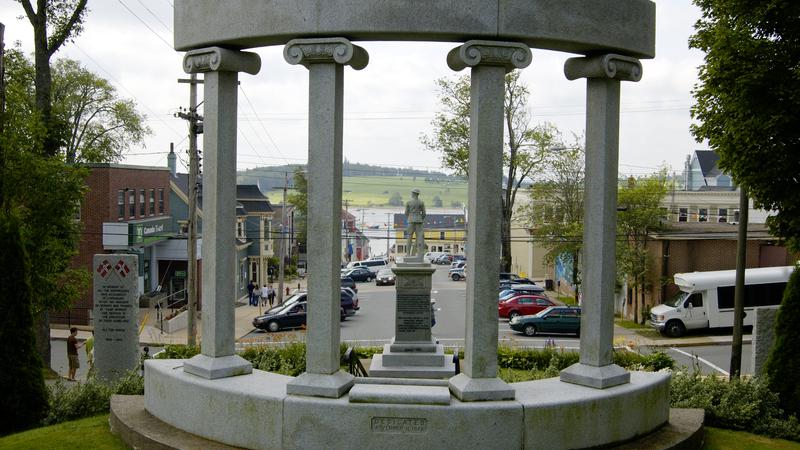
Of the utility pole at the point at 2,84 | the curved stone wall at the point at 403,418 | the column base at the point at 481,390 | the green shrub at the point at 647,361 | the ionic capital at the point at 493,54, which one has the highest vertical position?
the utility pole at the point at 2,84

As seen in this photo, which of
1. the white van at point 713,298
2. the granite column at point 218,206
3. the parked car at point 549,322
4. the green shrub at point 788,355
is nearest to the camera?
the granite column at point 218,206

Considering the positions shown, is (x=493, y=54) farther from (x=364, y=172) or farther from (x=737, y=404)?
(x=364, y=172)

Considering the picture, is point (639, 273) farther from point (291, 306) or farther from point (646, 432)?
point (646, 432)

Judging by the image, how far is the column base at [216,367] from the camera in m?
9.71

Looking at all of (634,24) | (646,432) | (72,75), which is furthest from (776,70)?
(72,75)

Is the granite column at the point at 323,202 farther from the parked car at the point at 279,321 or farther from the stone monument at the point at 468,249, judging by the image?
the parked car at the point at 279,321

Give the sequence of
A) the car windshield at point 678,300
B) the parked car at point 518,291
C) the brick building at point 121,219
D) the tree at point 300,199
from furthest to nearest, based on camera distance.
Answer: the tree at point 300,199 → the parked car at point 518,291 → the brick building at point 121,219 → the car windshield at point 678,300

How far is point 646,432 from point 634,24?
517 cm

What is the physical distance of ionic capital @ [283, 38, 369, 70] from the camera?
29.4 feet

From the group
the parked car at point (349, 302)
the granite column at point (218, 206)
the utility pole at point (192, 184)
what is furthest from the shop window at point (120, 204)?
the granite column at point (218, 206)

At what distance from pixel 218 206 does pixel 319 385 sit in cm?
260

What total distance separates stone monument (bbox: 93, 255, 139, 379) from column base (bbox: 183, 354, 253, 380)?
7.79m

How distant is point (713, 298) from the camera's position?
33.0m

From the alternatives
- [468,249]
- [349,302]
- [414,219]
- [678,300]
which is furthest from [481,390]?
[349,302]
